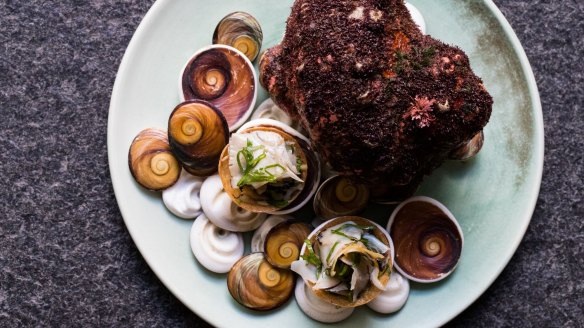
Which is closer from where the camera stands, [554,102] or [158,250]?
[158,250]

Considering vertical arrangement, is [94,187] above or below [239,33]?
below

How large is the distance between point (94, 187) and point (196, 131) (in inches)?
9.7

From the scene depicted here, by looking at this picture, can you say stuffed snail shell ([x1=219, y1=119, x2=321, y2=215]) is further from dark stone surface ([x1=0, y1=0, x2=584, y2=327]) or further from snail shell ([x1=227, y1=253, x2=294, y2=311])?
dark stone surface ([x1=0, y1=0, x2=584, y2=327])

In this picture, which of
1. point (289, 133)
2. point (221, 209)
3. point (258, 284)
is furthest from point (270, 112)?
point (258, 284)

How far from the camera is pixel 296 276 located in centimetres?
110

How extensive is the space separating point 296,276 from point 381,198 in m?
0.19

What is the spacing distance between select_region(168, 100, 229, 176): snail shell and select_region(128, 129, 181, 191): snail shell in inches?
1.0

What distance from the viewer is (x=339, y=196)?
3.55ft

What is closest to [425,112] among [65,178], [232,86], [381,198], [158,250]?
[381,198]

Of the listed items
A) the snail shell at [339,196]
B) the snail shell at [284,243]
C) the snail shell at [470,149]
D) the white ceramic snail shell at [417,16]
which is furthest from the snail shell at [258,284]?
the white ceramic snail shell at [417,16]

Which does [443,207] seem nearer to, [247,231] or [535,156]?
[535,156]

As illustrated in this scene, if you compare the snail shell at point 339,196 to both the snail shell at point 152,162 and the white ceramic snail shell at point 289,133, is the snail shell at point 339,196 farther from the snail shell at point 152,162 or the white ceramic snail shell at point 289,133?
the snail shell at point 152,162

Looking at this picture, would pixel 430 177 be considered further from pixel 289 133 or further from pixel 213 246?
pixel 213 246

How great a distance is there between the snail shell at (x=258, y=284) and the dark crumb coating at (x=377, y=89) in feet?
0.76
